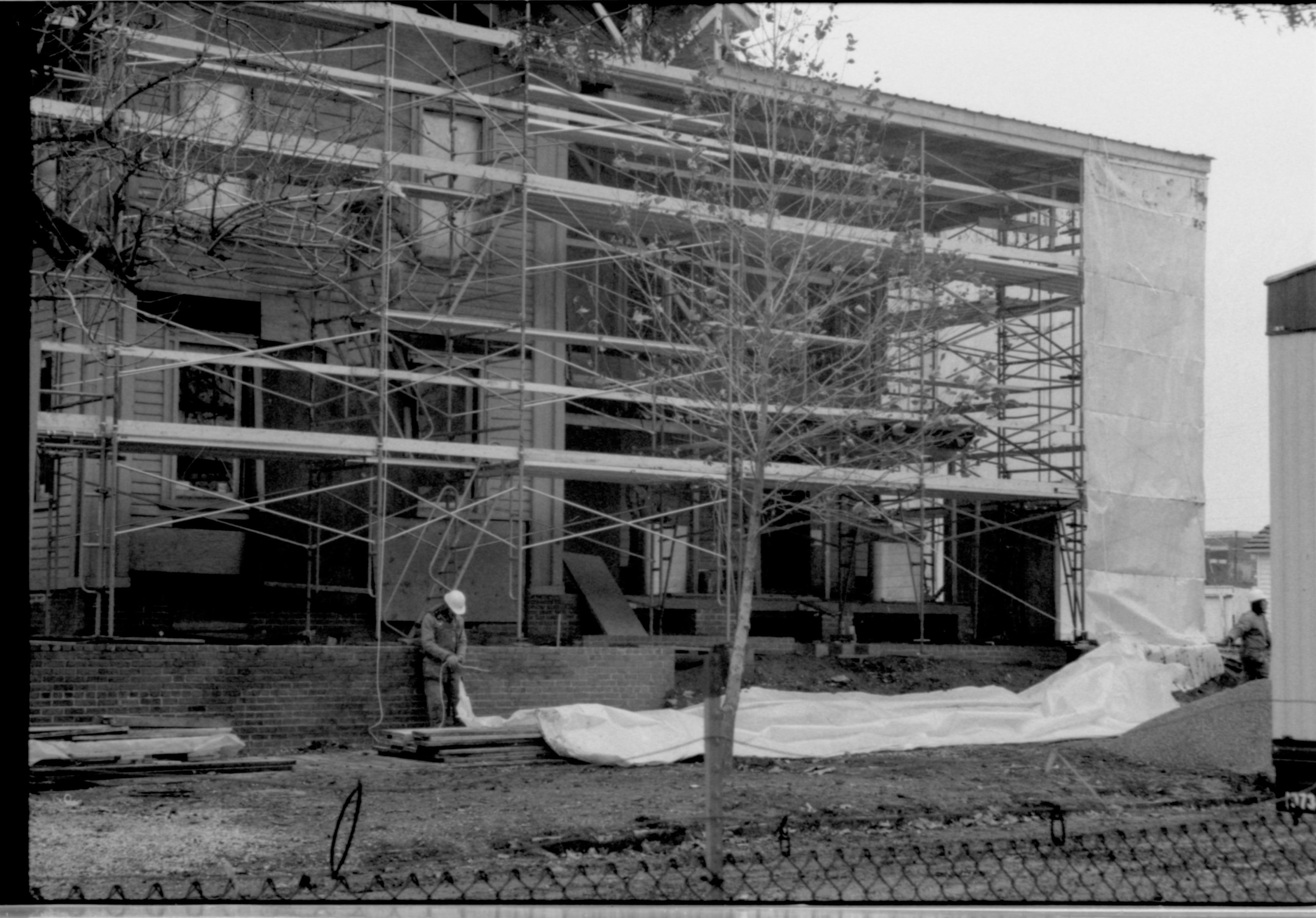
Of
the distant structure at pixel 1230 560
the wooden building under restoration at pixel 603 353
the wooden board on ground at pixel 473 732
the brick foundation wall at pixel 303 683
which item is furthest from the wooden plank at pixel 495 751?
the distant structure at pixel 1230 560

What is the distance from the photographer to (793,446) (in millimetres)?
15461

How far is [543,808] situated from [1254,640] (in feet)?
38.2

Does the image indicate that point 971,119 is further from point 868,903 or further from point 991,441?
point 868,903

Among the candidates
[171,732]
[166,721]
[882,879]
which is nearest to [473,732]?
[171,732]

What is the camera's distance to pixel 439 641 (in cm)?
1692

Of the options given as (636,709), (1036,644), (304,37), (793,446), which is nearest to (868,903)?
(793,446)

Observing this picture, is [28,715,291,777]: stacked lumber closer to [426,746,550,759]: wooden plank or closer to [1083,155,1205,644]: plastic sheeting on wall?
[426,746,550,759]: wooden plank

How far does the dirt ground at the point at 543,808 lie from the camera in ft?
33.3

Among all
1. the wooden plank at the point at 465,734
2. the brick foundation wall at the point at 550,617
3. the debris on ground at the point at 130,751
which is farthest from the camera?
the brick foundation wall at the point at 550,617

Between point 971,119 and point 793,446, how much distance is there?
31.7 feet

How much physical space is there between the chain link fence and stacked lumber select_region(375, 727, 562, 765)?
15.7ft

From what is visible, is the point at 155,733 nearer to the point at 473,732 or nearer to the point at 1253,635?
the point at 473,732

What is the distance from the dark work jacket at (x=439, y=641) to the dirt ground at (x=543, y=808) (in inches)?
46.9

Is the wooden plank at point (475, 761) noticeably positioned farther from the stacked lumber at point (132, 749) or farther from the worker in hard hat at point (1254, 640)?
the worker in hard hat at point (1254, 640)
